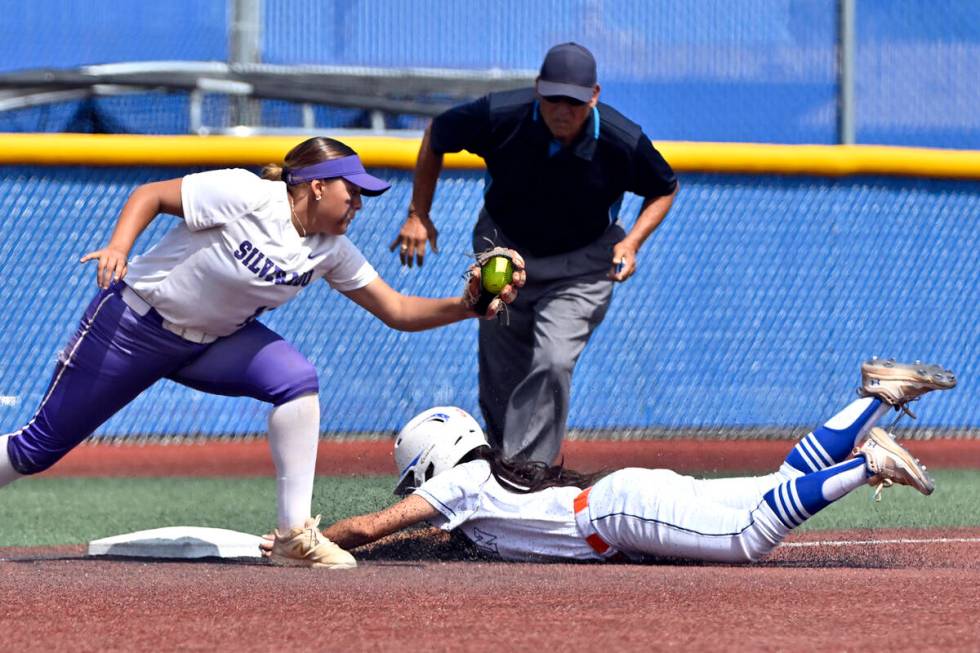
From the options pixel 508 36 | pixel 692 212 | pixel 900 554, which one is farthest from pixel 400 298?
pixel 508 36

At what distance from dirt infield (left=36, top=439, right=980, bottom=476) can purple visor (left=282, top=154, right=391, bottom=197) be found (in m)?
3.69

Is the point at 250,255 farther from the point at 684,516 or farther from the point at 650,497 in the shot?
the point at 684,516

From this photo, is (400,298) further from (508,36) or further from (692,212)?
(508,36)

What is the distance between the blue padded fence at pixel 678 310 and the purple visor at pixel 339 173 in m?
4.17

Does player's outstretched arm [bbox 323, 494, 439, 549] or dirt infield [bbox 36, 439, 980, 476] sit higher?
player's outstretched arm [bbox 323, 494, 439, 549]

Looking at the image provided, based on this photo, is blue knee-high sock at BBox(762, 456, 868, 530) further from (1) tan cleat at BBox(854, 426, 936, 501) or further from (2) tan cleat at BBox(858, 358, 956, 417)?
(2) tan cleat at BBox(858, 358, 956, 417)

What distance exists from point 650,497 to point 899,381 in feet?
3.11

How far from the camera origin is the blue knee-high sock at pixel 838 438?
Result: 16.8ft

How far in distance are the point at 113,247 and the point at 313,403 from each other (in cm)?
88

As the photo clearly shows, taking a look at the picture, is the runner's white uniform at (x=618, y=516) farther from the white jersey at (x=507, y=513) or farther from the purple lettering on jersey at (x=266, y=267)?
the purple lettering on jersey at (x=266, y=267)

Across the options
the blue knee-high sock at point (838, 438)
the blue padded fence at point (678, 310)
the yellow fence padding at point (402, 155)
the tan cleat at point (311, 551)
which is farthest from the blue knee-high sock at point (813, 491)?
the yellow fence padding at point (402, 155)

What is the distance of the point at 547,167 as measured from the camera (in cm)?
641

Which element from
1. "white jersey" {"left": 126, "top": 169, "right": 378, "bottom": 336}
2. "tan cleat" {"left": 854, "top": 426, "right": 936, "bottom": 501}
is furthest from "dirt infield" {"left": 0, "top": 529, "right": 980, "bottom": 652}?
"white jersey" {"left": 126, "top": 169, "right": 378, "bottom": 336}

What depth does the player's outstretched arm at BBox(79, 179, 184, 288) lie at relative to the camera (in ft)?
15.4
